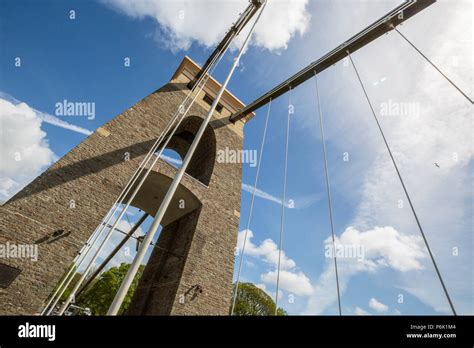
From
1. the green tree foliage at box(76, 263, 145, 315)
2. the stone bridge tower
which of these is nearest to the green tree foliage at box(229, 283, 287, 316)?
the green tree foliage at box(76, 263, 145, 315)

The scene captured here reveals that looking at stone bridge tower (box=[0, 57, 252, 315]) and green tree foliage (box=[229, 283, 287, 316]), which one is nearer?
stone bridge tower (box=[0, 57, 252, 315])

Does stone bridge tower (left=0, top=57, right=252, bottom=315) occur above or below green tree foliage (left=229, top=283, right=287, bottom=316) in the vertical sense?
below

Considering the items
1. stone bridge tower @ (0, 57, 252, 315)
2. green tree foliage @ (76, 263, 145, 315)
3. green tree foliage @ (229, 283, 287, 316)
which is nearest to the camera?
stone bridge tower @ (0, 57, 252, 315)

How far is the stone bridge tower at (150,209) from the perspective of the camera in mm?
5969

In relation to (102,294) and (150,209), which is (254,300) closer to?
(102,294)

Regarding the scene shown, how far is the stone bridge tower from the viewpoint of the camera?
5969 mm

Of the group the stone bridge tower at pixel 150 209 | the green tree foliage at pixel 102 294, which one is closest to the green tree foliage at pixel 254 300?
the green tree foliage at pixel 102 294

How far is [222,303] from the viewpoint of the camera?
8336 millimetres

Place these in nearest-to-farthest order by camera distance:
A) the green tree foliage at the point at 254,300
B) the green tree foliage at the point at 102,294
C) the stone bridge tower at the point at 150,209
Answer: the stone bridge tower at the point at 150,209 < the green tree foliage at the point at 102,294 < the green tree foliage at the point at 254,300

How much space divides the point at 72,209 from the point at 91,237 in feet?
3.00

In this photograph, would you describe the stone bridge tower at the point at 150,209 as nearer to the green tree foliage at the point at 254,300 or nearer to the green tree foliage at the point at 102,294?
the green tree foliage at the point at 102,294

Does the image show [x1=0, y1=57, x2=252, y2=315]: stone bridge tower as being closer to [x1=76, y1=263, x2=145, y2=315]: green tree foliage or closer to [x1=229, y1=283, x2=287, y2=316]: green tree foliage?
[x1=76, y1=263, x2=145, y2=315]: green tree foliage
